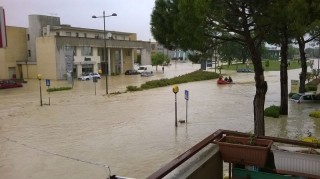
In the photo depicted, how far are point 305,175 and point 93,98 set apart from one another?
3294 cm

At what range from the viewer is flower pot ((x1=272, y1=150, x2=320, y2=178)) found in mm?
5340

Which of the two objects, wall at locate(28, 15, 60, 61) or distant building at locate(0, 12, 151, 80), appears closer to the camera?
distant building at locate(0, 12, 151, 80)

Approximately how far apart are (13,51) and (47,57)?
26.8ft

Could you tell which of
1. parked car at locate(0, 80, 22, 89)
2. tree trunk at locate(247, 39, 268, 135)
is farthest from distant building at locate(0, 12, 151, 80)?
tree trunk at locate(247, 39, 268, 135)

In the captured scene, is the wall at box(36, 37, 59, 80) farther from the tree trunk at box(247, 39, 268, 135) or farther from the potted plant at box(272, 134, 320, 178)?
the potted plant at box(272, 134, 320, 178)

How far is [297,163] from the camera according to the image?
5.42 m

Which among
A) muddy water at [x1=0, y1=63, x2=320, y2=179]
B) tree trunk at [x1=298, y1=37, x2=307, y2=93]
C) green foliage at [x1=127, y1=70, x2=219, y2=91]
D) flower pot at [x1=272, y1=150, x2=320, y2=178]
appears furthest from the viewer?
green foliage at [x1=127, y1=70, x2=219, y2=91]

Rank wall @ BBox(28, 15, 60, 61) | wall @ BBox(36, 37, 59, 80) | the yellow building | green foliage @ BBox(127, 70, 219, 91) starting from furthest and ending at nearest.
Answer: wall @ BBox(28, 15, 60, 61), the yellow building, wall @ BBox(36, 37, 59, 80), green foliage @ BBox(127, 70, 219, 91)

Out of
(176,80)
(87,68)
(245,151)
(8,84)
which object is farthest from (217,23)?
(87,68)

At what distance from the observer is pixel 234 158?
560cm

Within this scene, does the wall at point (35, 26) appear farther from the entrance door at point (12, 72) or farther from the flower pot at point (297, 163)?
the flower pot at point (297, 163)

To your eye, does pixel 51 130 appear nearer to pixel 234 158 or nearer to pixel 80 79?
pixel 234 158

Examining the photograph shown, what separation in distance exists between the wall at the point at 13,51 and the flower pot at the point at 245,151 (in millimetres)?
63606

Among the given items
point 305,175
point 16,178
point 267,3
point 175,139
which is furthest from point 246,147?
point 175,139
